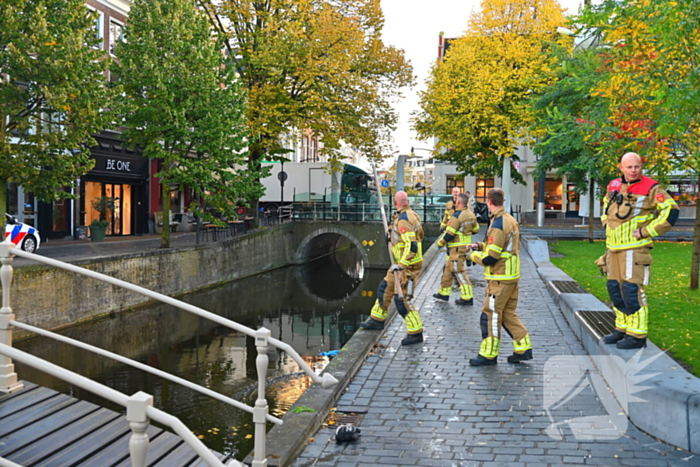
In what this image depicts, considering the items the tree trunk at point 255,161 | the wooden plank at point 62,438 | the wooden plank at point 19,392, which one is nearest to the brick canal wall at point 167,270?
the tree trunk at point 255,161

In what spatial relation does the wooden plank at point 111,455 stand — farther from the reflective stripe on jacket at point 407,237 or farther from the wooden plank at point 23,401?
the reflective stripe on jacket at point 407,237

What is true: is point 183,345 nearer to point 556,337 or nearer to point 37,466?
point 556,337

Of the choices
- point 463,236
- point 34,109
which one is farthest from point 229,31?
point 463,236

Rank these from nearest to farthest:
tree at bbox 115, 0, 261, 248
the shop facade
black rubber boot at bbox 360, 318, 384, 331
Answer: black rubber boot at bbox 360, 318, 384, 331, tree at bbox 115, 0, 261, 248, the shop facade

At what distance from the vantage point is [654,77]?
34.0ft

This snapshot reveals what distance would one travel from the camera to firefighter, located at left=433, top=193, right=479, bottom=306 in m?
11.8

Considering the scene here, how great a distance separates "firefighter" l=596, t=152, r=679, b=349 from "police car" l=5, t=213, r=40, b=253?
51.3ft

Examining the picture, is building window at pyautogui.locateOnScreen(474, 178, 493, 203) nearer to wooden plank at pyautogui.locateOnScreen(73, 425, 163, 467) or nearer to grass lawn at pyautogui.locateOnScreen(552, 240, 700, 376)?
grass lawn at pyautogui.locateOnScreen(552, 240, 700, 376)

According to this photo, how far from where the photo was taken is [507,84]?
3225 centimetres

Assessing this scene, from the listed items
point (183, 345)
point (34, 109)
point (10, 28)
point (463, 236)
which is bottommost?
point (183, 345)

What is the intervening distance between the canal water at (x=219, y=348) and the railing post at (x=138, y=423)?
5593 mm

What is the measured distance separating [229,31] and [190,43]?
6980 mm

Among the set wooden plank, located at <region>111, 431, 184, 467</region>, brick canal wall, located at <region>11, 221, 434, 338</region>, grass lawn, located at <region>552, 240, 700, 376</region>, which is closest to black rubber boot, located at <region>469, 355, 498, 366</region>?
grass lawn, located at <region>552, 240, 700, 376</region>

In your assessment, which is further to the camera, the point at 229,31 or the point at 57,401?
the point at 229,31
